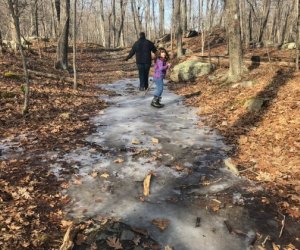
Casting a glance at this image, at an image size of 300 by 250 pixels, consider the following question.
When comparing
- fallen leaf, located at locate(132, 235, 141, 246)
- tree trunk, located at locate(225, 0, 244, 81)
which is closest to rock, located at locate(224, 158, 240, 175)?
fallen leaf, located at locate(132, 235, 141, 246)

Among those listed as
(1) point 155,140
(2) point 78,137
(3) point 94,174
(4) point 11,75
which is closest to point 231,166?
(1) point 155,140

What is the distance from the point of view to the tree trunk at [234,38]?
12.3m

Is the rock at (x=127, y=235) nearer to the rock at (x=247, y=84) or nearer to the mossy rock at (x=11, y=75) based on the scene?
the rock at (x=247, y=84)

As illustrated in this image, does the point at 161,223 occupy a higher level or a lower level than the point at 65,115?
lower

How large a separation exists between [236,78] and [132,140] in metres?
6.14

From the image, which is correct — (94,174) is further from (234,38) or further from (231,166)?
(234,38)

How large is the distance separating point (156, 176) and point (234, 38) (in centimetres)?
793

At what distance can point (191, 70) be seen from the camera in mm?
16188

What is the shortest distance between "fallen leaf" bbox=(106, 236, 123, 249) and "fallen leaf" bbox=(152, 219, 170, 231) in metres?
0.60

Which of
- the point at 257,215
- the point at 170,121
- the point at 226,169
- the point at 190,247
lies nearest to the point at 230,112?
the point at 170,121

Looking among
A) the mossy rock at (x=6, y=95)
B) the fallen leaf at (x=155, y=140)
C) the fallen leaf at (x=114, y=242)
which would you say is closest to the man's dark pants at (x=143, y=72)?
the mossy rock at (x=6, y=95)

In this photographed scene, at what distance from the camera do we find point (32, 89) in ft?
38.6

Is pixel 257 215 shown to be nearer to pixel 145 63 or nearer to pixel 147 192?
pixel 147 192

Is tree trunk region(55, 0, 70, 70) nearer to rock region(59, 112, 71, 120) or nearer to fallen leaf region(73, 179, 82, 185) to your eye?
rock region(59, 112, 71, 120)
